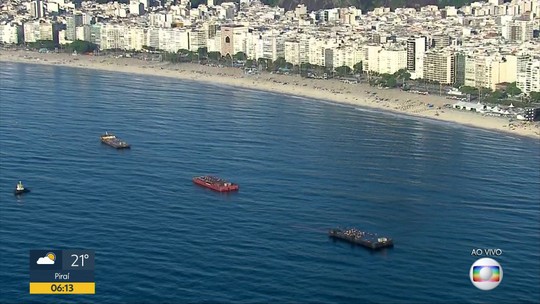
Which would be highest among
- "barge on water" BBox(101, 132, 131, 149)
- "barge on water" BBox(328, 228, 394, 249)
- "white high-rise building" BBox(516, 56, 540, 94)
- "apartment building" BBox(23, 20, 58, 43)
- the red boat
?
"apartment building" BBox(23, 20, 58, 43)

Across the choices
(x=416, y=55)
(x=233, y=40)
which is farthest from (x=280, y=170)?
(x=233, y=40)

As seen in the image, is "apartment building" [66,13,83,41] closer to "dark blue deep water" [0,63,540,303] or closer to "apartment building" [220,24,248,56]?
"apartment building" [220,24,248,56]

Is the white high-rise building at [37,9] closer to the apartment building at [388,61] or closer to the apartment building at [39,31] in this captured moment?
the apartment building at [39,31]

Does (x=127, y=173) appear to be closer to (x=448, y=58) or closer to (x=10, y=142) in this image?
(x=10, y=142)

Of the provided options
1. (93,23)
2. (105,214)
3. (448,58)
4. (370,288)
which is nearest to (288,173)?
(105,214)

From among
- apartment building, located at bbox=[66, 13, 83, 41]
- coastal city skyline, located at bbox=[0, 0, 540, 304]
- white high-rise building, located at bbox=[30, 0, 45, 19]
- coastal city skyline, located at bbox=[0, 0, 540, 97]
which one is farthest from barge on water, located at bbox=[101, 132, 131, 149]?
white high-rise building, located at bbox=[30, 0, 45, 19]

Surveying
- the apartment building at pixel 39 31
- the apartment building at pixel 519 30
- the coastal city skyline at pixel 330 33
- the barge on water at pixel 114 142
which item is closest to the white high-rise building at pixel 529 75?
Result: the coastal city skyline at pixel 330 33
